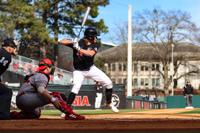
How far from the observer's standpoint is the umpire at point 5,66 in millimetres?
6543

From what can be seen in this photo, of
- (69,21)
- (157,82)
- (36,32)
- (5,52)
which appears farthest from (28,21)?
(157,82)

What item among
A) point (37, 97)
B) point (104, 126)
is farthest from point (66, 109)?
point (104, 126)

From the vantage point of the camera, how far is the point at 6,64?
7.12 meters

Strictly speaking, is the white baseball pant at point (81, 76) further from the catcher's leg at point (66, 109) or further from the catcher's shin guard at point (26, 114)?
the catcher's leg at point (66, 109)

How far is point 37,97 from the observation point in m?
6.99

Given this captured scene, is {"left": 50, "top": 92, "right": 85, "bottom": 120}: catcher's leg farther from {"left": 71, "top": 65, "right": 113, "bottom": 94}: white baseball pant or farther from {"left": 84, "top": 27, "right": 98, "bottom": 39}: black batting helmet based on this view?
{"left": 71, "top": 65, "right": 113, "bottom": 94}: white baseball pant

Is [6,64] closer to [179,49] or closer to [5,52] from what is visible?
[5,52]

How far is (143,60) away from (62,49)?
106 feet

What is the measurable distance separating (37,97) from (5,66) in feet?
2.17

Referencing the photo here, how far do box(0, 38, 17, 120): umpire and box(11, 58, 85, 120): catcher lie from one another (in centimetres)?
32

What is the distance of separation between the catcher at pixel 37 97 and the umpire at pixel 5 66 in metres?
0.32

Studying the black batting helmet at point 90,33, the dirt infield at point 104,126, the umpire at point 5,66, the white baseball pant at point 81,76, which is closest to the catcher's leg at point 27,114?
the umpire at point 5,66

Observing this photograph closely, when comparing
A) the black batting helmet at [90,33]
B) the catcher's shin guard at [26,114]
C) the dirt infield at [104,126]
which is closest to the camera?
the dirt infield at [104,126]

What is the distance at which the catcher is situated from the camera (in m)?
6.80
